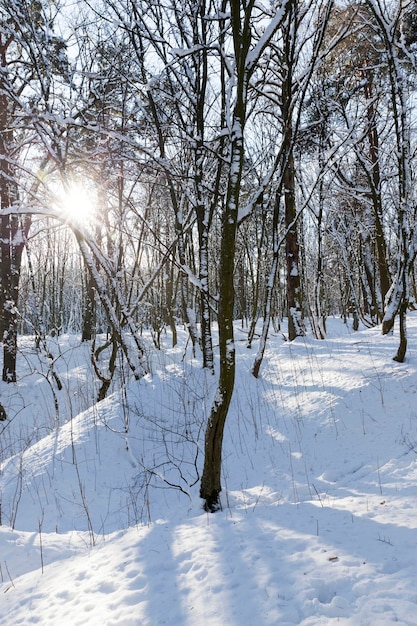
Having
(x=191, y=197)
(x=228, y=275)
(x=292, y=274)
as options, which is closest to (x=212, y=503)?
(x=228, y=275)

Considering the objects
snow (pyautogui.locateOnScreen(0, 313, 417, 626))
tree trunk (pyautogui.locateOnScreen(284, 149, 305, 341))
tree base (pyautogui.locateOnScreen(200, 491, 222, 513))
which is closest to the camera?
snow (pyautogui.locateOnScreen(0, 313, 417, 626))

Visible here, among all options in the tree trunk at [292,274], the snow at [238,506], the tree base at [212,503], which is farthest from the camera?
the tree trunk at [292,274]

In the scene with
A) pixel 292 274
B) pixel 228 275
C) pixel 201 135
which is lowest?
pixel 228 275

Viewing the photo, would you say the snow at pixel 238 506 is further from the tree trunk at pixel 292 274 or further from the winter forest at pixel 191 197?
the tree trunk at pixel 292 274

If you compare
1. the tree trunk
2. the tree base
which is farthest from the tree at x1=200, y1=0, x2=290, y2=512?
the tree trunk

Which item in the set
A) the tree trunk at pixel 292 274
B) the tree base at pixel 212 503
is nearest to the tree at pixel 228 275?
the tree base at pixel 212 503

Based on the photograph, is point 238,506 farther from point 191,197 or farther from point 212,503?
point 191,197

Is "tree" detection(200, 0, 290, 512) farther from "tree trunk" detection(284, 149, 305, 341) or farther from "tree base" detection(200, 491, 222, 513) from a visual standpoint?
"tree trunk" detection(284, 149, 305, 341)

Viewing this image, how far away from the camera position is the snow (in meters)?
2.01

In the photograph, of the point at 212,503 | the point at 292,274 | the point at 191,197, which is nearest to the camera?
the point at 212,503

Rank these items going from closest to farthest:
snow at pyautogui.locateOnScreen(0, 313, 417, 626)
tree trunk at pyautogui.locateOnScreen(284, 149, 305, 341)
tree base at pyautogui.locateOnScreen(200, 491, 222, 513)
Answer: snow at pyautogui.locateOnScreen(0, 313, 417, 626)
tree base at pyautogui.locateOnScreen(200, 491, 222, 513)
tree trunk at pyautogui.locateOnScreen(284, 149, 305, 341)

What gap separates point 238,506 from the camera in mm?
3344

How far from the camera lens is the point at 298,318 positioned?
889 cm

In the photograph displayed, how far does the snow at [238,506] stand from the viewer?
201cm
